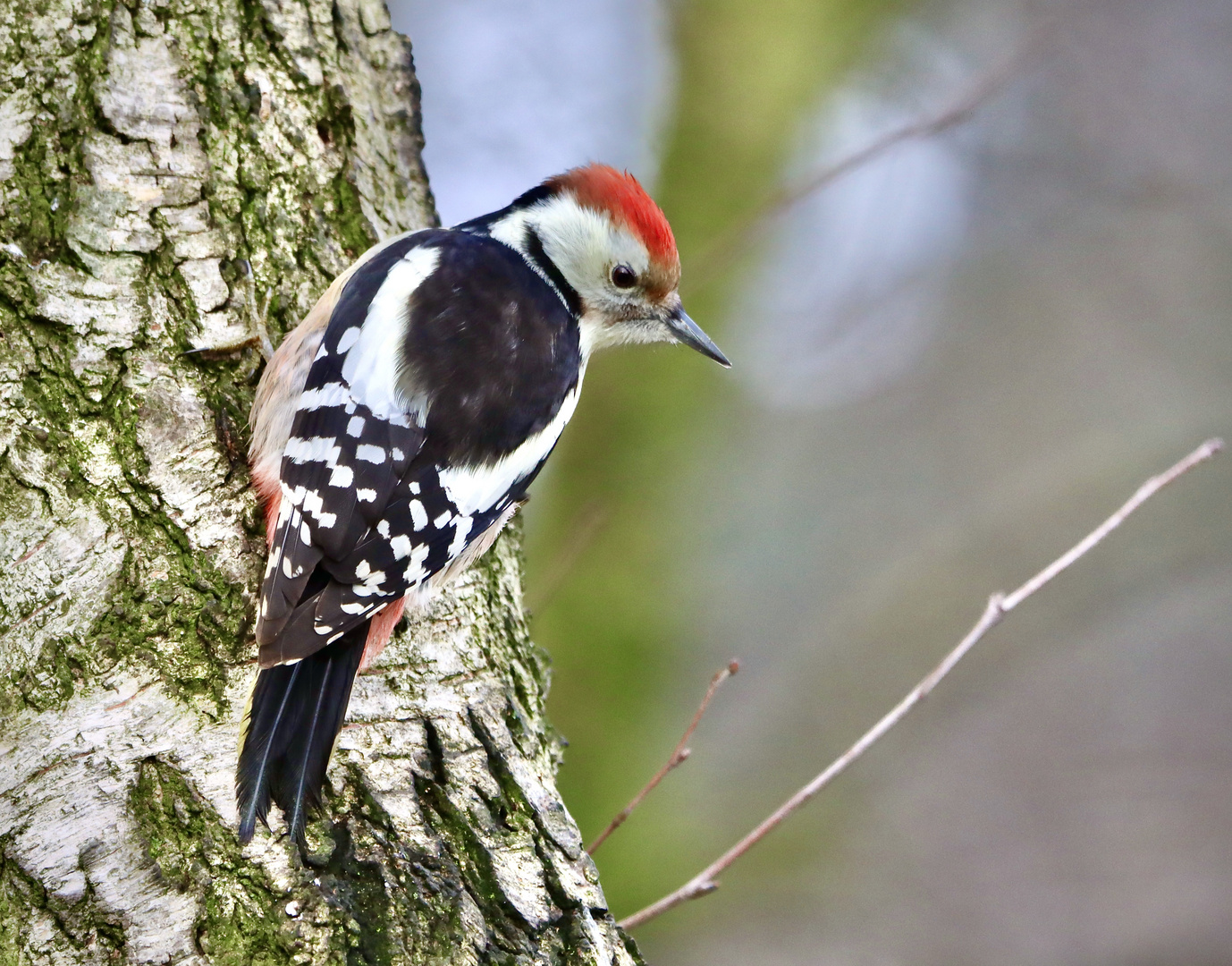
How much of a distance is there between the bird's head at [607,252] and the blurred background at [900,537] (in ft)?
5.65

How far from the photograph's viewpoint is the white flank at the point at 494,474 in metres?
2.01

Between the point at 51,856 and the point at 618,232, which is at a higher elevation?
the point at 618,232

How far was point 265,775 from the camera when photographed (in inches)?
58.0

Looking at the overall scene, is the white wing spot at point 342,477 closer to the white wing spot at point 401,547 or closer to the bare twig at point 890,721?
the white wing spot at point 401,547

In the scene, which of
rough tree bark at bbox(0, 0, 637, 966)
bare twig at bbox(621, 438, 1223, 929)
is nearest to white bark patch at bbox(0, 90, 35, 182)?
rough tree bark at bbox(0, 0, 637, 966)

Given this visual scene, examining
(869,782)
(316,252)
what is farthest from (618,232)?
(869,782)

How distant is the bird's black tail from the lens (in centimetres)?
147

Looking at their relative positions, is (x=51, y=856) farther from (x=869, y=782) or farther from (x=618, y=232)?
(x=869, y=782)

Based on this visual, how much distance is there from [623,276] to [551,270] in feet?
0.60

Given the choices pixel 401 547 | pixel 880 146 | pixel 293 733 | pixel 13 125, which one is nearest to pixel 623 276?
pixel 880 146

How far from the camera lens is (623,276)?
2.56 metres

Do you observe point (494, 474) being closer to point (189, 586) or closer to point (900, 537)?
point (189, 586)

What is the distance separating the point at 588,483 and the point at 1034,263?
2.80 m

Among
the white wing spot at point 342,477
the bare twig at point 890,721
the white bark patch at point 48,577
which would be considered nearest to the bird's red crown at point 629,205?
the white wing spot at point 342,477
